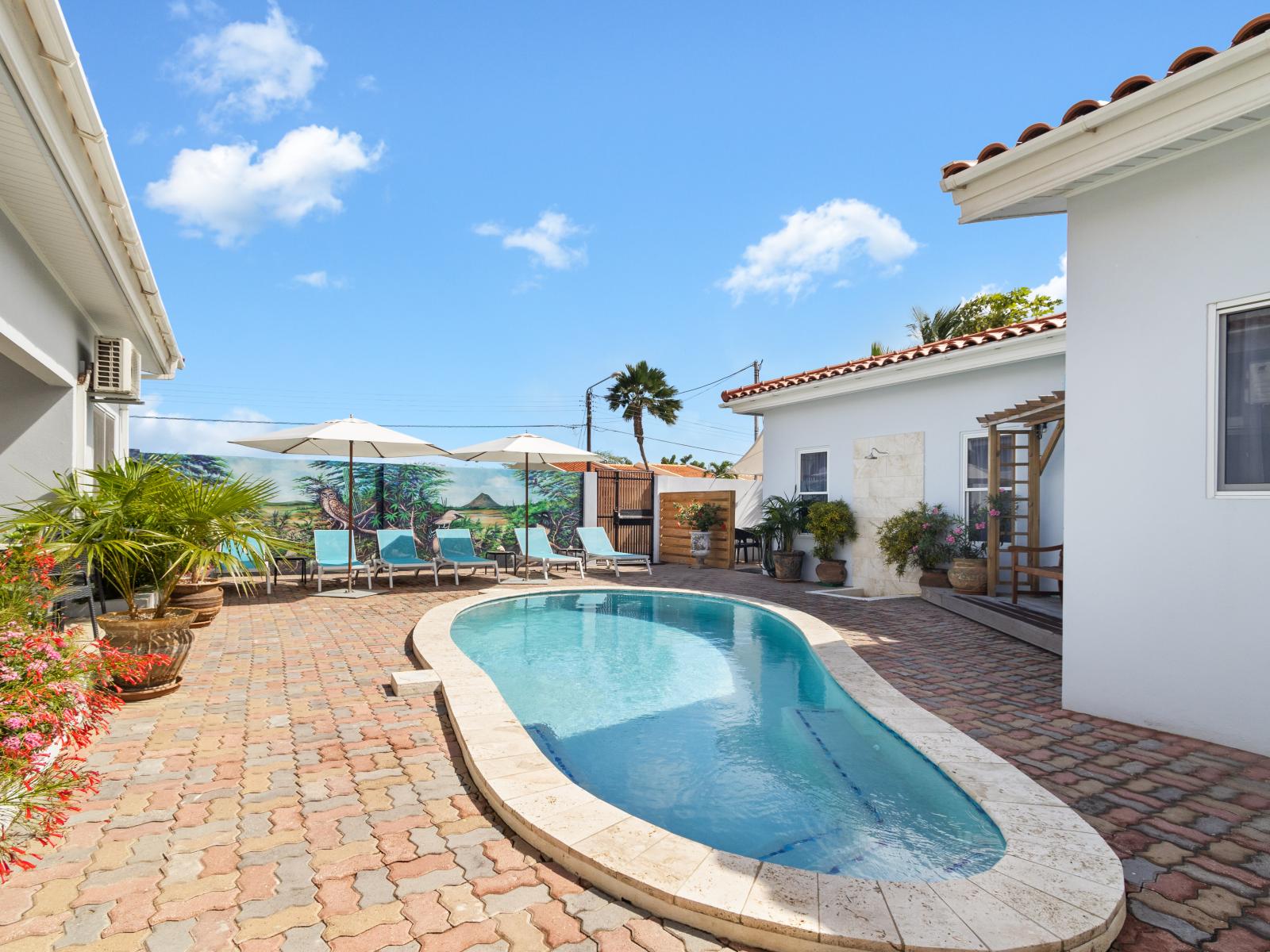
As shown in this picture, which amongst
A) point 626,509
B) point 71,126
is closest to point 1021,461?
point 626,509

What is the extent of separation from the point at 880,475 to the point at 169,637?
34.9 ft

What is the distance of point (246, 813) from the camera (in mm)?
3383

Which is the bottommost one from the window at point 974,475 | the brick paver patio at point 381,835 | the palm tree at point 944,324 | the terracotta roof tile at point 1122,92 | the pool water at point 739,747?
the pool water at point 739,747

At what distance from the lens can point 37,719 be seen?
2912 millimetres

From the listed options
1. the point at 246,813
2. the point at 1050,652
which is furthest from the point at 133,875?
the point at 1050,652

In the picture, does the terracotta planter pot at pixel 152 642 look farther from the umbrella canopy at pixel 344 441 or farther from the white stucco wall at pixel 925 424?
the white stucco wall at pixel 925 424

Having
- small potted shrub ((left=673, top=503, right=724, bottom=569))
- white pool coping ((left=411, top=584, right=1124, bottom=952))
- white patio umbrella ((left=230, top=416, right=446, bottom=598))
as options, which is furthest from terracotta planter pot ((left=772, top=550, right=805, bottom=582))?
white pool coping ((left=411, top=584, right=1124, bottom=952))

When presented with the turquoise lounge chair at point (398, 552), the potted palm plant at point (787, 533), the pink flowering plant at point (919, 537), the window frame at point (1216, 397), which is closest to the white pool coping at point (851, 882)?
the window frame at point (1216, 397)

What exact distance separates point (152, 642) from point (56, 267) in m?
3.50

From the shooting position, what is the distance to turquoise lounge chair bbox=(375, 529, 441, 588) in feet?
41.0

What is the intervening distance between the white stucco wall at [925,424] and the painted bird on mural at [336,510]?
29.2ft

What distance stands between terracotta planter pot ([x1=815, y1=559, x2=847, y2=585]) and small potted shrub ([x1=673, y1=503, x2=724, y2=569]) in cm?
369

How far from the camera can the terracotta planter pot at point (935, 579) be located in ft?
35.8

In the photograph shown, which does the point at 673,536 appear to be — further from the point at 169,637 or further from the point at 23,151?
the point at 23,151
